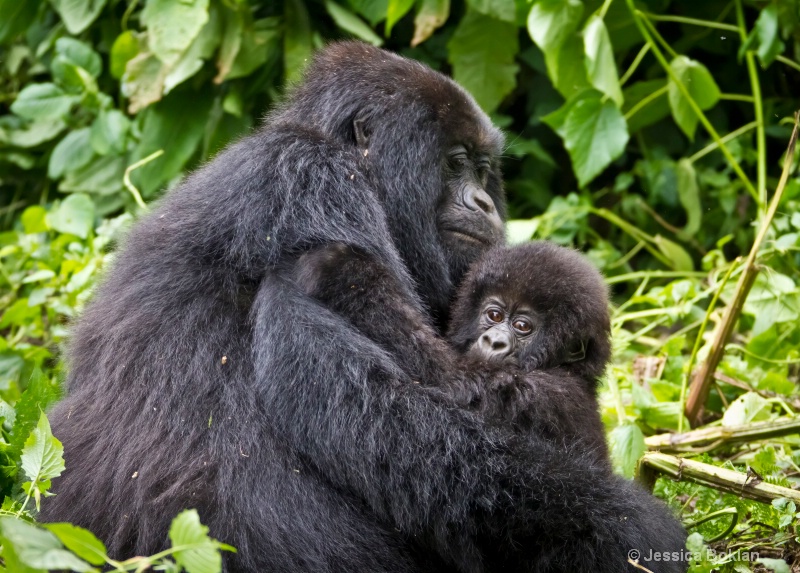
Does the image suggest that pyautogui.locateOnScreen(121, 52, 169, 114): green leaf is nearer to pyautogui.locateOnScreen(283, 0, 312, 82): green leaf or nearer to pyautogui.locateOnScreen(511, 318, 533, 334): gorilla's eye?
pyautogui.locateOnScreen(283, 0, 312, 82): green leaf

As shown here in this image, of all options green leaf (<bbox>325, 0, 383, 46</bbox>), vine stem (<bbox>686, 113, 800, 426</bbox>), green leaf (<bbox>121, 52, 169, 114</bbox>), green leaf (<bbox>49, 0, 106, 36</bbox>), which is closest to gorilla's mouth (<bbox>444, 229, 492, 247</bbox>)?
vine stem (<bbox>686, 113, 800, 426</bbox>)

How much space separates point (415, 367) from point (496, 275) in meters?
0.59

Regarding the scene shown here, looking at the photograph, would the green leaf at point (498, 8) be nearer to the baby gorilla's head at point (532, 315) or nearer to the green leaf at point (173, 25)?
the green leaf at point (173, 25)

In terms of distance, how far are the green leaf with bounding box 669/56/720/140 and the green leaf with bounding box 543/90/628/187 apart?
29cm

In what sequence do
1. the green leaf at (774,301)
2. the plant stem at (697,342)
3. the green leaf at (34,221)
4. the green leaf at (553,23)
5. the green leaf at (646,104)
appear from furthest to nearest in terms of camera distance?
the green leaf at (646,104), the green leaf at (34,221), the green leaf at (553,23), the green leaf at (774,301), the plant stem at (697,342)

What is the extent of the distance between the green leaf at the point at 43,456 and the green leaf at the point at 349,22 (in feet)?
9.86

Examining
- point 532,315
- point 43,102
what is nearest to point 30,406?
point 532,315

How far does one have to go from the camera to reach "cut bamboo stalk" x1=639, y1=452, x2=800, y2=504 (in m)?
2.56

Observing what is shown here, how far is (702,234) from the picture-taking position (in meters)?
5.51

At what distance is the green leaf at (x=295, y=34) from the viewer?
16.3 ft

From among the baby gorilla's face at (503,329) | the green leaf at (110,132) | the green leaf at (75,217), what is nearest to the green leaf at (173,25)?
the green leaf at (110,132)

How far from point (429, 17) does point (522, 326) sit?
7.55 ft

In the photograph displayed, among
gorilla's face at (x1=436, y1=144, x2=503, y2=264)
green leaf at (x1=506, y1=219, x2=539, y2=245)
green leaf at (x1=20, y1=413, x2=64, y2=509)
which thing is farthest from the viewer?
green leaf at (x1=506, y1=219, x2=539, y2=245)

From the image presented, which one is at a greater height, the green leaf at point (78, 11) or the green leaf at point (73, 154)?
the green leaf at point (78, 11)
